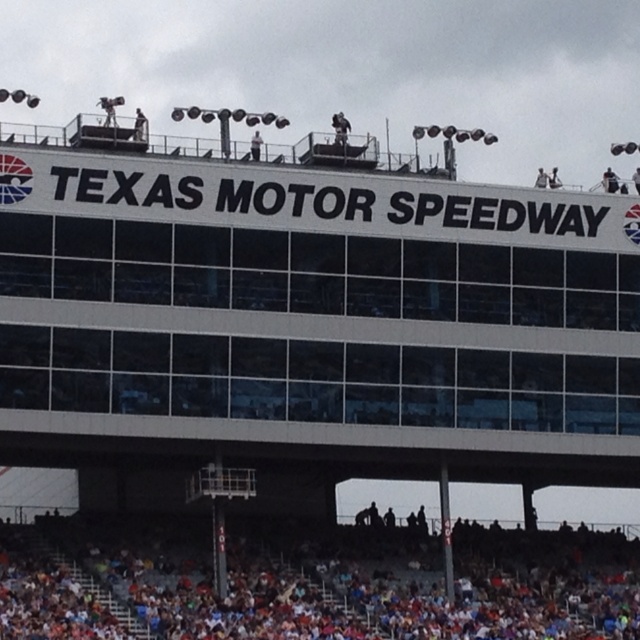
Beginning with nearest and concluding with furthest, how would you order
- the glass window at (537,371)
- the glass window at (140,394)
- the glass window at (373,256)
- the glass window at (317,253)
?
the glass window at (140,394)
the glass window at (317,253)
the glass window at (373,256)
the glass window at (537,371)

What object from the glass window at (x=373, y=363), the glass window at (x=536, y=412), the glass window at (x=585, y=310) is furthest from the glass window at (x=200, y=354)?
the glass window at (x=585, y=310)

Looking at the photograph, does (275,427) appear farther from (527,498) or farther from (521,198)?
(527,498)

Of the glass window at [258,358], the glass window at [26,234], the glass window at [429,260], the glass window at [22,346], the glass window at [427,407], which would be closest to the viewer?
the glass window at [22,346]

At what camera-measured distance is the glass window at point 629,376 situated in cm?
6488

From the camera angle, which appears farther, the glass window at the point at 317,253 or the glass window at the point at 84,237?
the glass window at the point at 317,253

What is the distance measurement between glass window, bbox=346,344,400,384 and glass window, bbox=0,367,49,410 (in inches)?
342

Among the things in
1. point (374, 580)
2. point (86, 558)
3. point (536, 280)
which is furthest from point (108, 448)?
point (536, 280)

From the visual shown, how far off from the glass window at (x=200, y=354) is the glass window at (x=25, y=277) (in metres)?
3.90

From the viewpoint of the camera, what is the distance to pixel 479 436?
63.6 metres

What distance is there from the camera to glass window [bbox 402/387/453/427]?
2473 inches

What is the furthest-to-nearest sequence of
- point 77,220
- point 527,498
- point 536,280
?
1. point 527,498
2. point 536,280
3. point 77,220

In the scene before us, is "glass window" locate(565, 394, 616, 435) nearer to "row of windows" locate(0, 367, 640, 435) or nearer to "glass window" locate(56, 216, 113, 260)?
"row of windows" locate(0, 367, 640, 435)

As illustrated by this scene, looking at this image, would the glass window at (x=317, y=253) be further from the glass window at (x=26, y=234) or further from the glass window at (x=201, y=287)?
the glass window at (x=26, y=234)

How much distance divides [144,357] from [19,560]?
6941 mm
